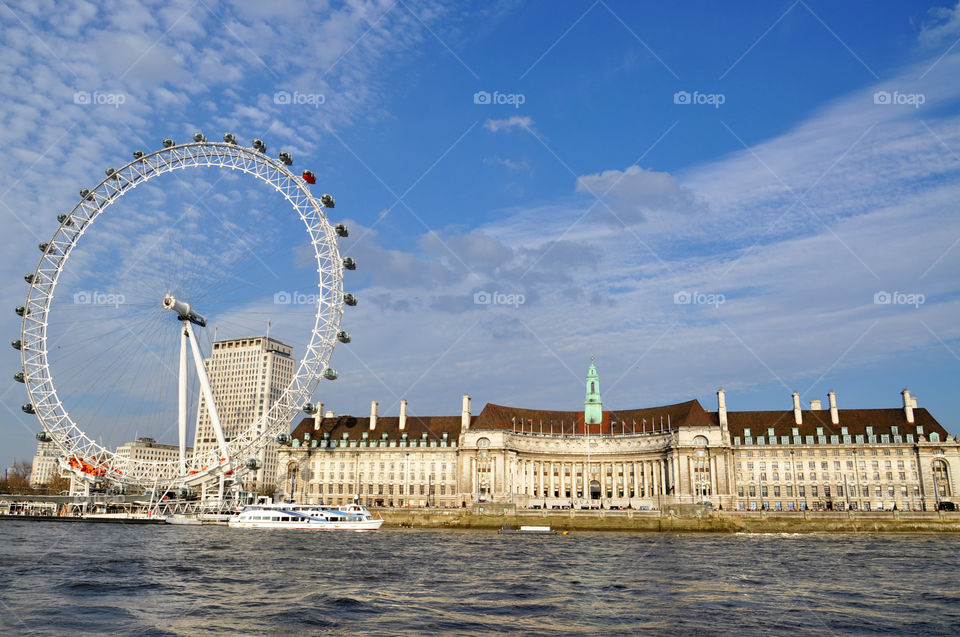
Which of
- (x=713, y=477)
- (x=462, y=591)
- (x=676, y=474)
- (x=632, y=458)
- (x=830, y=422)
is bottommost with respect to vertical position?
(x=462, y=591)

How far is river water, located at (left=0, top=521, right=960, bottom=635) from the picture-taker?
84.2 feet

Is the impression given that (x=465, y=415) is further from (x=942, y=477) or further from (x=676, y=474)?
(x=942, y=477)

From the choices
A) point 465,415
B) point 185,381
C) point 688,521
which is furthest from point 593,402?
point 185,381

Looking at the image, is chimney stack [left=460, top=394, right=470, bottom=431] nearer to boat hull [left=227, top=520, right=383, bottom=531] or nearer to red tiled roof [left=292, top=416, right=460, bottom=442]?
red tiled roof [left=292, top=416, right=460, bottom=442]

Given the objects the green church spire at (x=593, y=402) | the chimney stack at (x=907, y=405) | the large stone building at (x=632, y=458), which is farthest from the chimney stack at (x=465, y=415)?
the chimney stack at (x=907, y=405)

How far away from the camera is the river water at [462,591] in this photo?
84.2 feet

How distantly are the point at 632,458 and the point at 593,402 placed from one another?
1689cm

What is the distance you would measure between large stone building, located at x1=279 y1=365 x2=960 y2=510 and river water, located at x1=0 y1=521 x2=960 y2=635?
7211 cm

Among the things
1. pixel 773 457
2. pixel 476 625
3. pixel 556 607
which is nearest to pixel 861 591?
pixel 556 607

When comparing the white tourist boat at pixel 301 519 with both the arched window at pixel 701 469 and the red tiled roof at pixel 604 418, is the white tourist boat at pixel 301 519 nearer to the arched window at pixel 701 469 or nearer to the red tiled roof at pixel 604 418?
the red tiled roof at pixel 604 418

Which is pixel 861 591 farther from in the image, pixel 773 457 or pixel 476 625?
pixel 773 457

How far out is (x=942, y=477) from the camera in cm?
12156

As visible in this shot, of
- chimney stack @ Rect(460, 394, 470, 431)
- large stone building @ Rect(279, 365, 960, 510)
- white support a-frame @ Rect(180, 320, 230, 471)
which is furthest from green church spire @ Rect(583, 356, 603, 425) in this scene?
white support a-frame @ Rect(180, 320, 230, 471)

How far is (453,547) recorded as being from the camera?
6394cm
